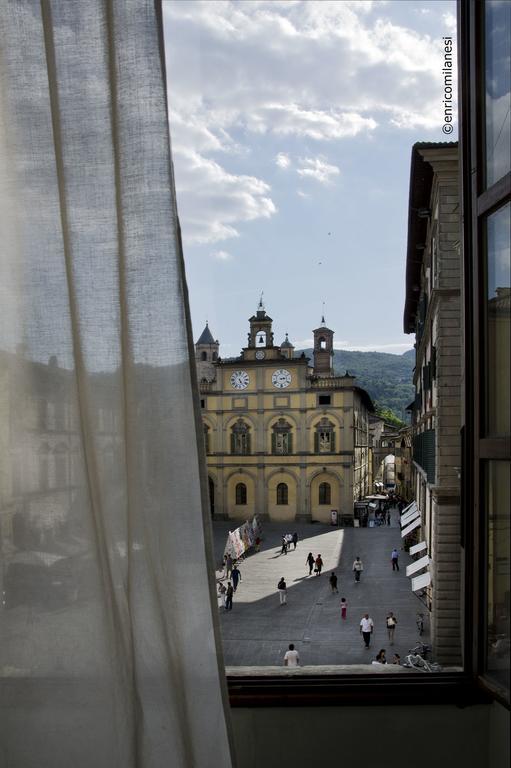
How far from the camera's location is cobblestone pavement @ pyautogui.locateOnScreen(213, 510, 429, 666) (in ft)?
20.0

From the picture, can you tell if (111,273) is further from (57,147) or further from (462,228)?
(462,228)

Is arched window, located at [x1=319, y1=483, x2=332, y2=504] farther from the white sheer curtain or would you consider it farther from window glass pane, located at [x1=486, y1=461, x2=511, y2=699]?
the white sheer curtain

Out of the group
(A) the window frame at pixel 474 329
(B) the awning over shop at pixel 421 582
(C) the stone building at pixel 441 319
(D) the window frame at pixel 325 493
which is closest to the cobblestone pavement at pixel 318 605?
(B) the awning over shop at pixel 421 582

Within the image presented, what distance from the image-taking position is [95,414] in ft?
3.20

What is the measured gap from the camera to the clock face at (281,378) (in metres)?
17.5

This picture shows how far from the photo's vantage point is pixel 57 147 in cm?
98

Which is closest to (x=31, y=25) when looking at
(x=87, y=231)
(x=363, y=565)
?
(x=87, y=231)

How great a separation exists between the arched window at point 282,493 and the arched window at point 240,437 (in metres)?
1.37

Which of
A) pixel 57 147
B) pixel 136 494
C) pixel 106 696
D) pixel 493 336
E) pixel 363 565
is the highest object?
pixel 57 147

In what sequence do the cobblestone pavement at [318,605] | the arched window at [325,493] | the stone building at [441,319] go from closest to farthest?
the stone building at [441,319], the cobblestone pavement at [318,605], the arched window at [325,493]

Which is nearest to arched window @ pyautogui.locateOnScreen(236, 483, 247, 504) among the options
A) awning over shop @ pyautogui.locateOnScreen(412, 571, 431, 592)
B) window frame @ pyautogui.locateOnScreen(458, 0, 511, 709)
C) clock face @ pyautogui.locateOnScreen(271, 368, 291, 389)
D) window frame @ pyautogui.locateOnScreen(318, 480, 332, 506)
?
window frame @ pyautogui.locateOnScreen(318, 480, 332, 506)

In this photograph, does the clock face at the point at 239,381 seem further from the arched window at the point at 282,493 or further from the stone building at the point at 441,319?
the stone building at the point at 441,319

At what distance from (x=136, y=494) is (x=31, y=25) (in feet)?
2.43

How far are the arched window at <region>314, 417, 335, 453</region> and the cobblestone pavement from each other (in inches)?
150
